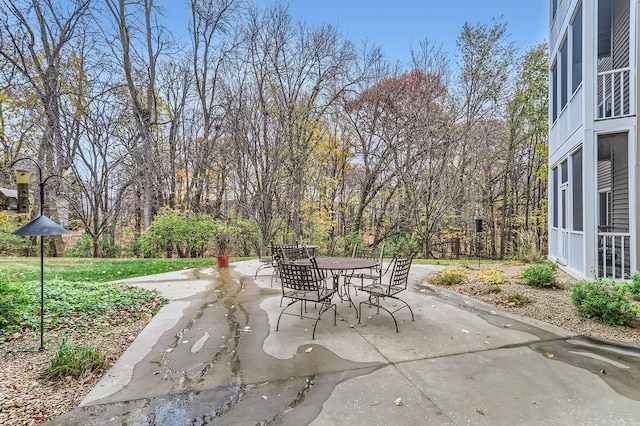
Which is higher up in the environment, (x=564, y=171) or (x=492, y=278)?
(x=564, y=171)

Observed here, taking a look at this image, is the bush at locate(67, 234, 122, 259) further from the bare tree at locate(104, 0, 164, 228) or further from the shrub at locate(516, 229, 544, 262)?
the shrub at locate(516, 229, 544, 262)

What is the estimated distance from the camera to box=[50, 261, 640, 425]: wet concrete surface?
7.25ft

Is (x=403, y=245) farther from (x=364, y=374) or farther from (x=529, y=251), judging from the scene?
(x=364, y=374)

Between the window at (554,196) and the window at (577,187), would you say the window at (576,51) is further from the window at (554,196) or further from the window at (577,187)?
the window at (554,196)

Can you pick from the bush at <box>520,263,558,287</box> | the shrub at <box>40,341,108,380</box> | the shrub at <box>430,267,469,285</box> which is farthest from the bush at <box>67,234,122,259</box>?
the bush at <box>520,263,558,287</box>

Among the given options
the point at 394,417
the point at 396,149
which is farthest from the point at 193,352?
the point at 396,149

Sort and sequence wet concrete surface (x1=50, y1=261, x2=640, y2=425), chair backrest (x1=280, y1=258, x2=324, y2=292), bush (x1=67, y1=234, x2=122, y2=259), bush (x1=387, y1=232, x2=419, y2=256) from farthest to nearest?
1. bush (x1=387, y1=232, x2=419, y2=256)
2. bush (x1=67, y1=234, x2=122, y2=259)
3. chair backrest (x1=280, y1=258, x2=324, y2=292)
4. wet concrete surface (x1=50, y1=261, x2=640, y2=425)

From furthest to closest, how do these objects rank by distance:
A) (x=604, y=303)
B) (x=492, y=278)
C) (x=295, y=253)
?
(x=492, y=278)
(x=295, y=253)
(x=604, y=303)

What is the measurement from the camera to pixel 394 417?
7.11 feet

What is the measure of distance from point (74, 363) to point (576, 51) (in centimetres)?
980

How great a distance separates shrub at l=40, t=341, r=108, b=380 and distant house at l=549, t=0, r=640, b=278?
6323 millimetres

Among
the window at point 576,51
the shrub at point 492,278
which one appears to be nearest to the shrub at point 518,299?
the shrub at point 492,278

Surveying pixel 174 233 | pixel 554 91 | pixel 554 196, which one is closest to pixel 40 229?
pixel 174 233

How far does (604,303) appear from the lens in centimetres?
399
